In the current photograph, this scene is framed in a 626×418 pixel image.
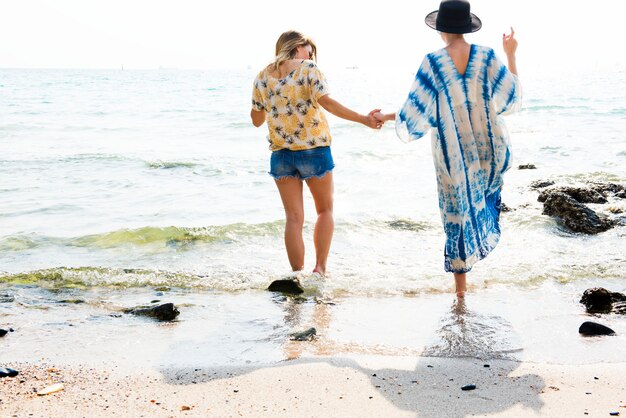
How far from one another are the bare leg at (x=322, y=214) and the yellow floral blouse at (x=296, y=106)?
1.04ft

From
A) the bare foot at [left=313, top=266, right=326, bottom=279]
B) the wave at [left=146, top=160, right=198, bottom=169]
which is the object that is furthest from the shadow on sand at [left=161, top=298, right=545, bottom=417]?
the wave at [left=146, top=160, right=198, bottom=169]

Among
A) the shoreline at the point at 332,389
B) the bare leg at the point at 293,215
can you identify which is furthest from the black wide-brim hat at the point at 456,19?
the shoreline at the point at 332,389

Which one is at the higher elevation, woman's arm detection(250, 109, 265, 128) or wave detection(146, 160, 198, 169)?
woman's arm detection(250, 109, 265, 128)

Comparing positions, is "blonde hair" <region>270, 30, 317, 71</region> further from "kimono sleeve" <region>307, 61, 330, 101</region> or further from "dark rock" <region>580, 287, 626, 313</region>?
"dark rock" <region>580, 287, 626, 313</region>

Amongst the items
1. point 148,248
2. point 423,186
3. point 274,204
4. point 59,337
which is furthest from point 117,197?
point 59,337

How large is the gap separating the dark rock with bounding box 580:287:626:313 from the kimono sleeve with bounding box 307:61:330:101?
243 cm

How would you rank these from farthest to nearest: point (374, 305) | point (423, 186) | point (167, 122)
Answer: point (167, 122)
point (423, 186)
point (374, 305)

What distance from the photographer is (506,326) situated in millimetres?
4449

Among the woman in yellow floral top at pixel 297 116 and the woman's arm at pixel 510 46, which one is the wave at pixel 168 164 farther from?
the woman's arm at pixel 510 46

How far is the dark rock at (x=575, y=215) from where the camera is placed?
7449mm

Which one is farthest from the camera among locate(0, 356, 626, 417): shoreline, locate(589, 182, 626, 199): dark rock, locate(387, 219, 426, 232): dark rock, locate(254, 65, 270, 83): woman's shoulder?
locate(589, 182, 626, 199): dark rock

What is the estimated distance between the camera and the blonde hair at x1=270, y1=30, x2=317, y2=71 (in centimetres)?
517

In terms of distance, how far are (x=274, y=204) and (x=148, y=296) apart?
4.36 metres

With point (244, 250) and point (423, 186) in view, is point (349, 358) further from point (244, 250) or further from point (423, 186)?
point (423, 186)
